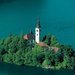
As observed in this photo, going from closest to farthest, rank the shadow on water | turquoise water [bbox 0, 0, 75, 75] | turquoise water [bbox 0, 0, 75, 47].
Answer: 1. the shadow on water
2. turquoise water [bbox 0, 0, 75, 75]
3. turquoise water [bbox 0, 0, 75, 47]

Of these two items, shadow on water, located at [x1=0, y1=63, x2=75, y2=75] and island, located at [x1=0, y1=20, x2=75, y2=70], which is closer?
shadow on water, located at [x1=0, y1=63, x2=75, y2=75]

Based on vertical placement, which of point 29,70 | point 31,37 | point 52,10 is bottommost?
point 29,70

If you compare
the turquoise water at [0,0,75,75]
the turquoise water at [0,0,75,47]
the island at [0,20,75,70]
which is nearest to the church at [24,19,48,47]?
the island at [0,20,75,70]

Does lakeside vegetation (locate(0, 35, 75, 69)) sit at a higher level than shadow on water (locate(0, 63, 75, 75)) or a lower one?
higher

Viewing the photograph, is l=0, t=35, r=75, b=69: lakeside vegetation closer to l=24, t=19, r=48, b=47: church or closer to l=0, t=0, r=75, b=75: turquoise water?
l=24, t=19, r=48, b=47: church

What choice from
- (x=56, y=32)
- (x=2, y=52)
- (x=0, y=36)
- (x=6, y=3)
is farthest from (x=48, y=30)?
(x=6, y=3)

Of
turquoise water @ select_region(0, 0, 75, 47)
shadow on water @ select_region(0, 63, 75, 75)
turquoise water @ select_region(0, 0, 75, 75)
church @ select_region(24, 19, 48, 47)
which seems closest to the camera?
shadow on water @ select_region(0, 63, 75, 75)

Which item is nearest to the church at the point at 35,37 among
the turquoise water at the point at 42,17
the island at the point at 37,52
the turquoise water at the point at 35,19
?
the island at the point at 37,52

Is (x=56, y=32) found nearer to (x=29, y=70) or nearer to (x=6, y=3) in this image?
(x=29, y=70)
